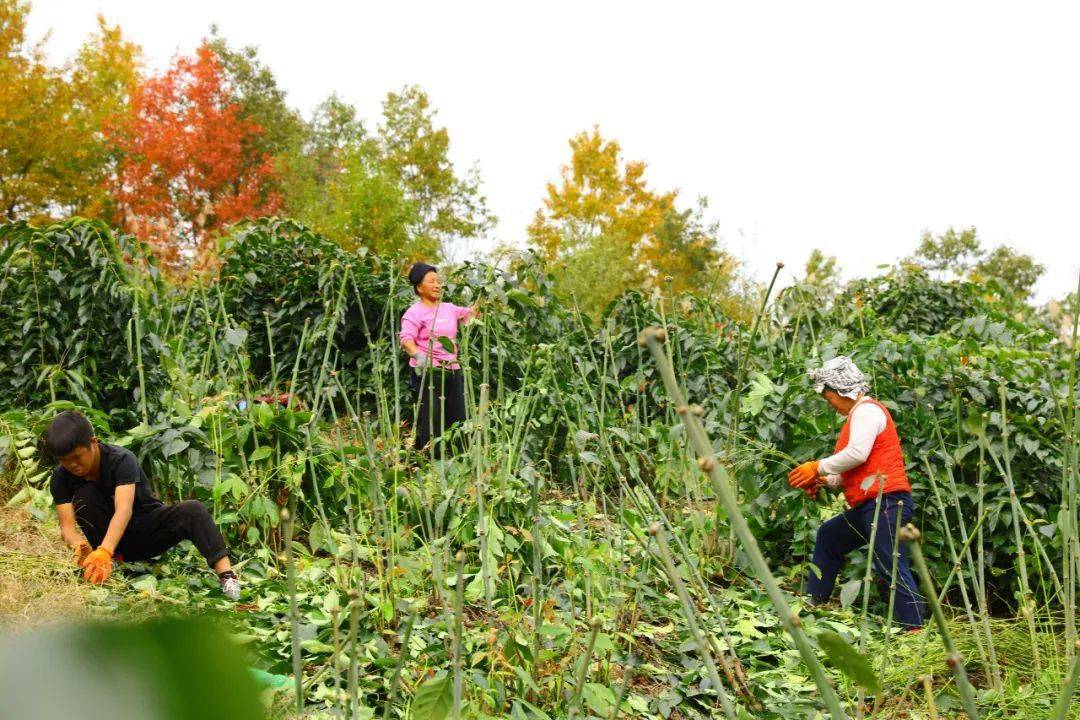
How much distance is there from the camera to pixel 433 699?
4.35ft

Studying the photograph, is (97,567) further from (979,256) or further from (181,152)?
(979,256)

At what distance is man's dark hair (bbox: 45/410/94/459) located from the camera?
324 cm

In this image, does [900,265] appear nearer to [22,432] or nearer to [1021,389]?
[1021,389]

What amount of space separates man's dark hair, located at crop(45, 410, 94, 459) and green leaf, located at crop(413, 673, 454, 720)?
2.36 m

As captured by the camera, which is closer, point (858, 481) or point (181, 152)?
point (858, 481)

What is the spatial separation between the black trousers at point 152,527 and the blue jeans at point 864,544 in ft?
8.57

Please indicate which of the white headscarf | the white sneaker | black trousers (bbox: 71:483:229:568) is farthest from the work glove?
the white headscarf

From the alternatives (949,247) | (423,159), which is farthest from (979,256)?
(423,159)

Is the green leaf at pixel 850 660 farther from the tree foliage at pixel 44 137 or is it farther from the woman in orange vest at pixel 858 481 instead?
the tree foliage at pixel 44 137

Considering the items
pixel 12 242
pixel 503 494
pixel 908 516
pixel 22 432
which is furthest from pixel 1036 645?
pixel 12 242

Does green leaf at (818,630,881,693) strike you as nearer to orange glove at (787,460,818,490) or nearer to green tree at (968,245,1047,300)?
orange glove at (787,460,818,490)

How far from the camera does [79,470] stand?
3334 millimetres

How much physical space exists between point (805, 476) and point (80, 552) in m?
3.03

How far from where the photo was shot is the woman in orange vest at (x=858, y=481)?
12.3ft
